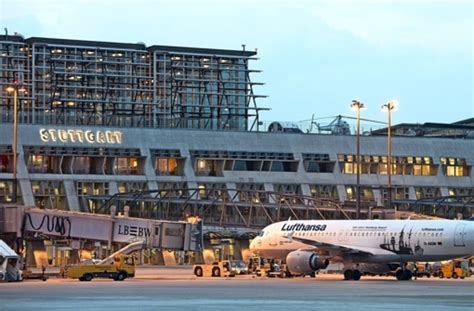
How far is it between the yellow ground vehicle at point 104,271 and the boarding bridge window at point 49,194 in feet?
137

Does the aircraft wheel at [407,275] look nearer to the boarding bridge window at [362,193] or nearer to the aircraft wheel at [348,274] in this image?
the aircraft wheel at [348,274]

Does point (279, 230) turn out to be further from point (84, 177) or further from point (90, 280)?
point (84, 177)

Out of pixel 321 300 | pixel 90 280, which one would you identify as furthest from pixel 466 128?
pixel 321 300

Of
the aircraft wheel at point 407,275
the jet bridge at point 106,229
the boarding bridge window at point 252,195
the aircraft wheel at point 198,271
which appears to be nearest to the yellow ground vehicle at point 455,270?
the aircraft wheel at point 407,275

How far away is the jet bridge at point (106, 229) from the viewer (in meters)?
78.3

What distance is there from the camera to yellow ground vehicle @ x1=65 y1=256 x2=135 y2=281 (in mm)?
77438

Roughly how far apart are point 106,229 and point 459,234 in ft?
77.0

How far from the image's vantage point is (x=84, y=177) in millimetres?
126062

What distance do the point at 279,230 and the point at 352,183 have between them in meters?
52.3

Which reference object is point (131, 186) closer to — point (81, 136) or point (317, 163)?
point (81, 136)

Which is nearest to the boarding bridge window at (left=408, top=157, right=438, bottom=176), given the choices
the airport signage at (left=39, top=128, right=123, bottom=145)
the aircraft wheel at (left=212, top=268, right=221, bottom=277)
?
the airport signage at (left=39, top=128, right=123, bottom=145)

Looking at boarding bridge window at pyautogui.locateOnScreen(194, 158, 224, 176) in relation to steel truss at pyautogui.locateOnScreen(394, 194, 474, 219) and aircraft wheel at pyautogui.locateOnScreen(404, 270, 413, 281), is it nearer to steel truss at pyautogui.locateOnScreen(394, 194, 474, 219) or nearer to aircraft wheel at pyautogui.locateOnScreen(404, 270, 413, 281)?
steel truss at pyautogui.locateOnScreen(394, 194, 474, 219)

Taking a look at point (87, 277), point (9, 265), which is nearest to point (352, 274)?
point (87, 277)

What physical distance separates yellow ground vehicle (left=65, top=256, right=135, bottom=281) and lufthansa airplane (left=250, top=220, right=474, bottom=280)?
1106 cm
